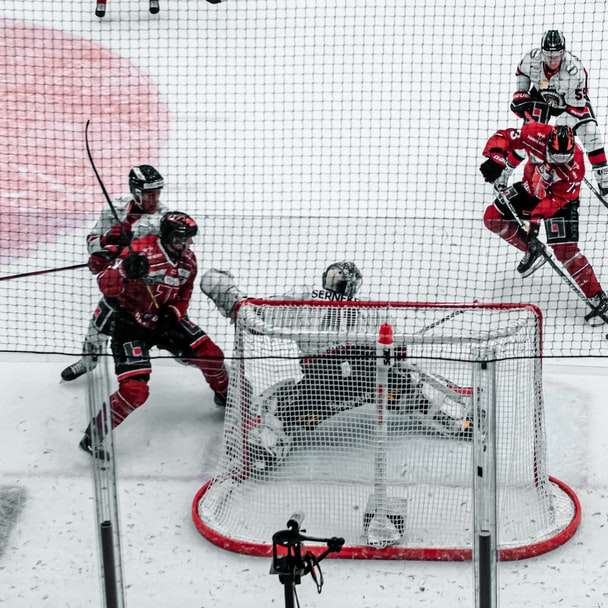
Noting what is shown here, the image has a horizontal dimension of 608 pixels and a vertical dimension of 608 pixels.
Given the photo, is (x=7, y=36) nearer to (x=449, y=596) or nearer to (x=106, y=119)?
(x=106, y=119)

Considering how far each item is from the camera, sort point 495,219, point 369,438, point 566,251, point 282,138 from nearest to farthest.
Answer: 1. point 369,438
2. point 566,251
3. point 495,219
4. point 282,138

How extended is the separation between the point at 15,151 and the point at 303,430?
5.14 metres

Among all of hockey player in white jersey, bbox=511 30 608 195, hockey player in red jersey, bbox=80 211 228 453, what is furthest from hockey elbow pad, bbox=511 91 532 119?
hockey player in red jersey, bbox=80 211 228 453

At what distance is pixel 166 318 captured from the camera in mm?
6094

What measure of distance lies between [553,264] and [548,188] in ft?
1.51

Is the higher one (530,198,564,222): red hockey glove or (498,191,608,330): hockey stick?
(530,198,564,222): red hockey glove

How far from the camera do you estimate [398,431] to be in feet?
17.9

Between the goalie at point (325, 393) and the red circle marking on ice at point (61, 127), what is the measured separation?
308 cm

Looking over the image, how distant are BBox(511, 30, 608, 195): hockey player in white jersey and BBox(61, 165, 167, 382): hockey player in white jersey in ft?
7.84

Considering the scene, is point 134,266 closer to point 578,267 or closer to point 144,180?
point 144,180

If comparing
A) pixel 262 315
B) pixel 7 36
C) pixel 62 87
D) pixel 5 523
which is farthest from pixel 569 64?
pixel 7 36

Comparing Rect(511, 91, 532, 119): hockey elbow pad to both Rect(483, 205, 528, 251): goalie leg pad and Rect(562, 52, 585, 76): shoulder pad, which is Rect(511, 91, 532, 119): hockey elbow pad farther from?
Rect(483, 205, 528, 251): goalie leg pad

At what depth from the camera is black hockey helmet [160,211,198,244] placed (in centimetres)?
601

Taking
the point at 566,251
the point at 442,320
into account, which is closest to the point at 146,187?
the point at 442,320
